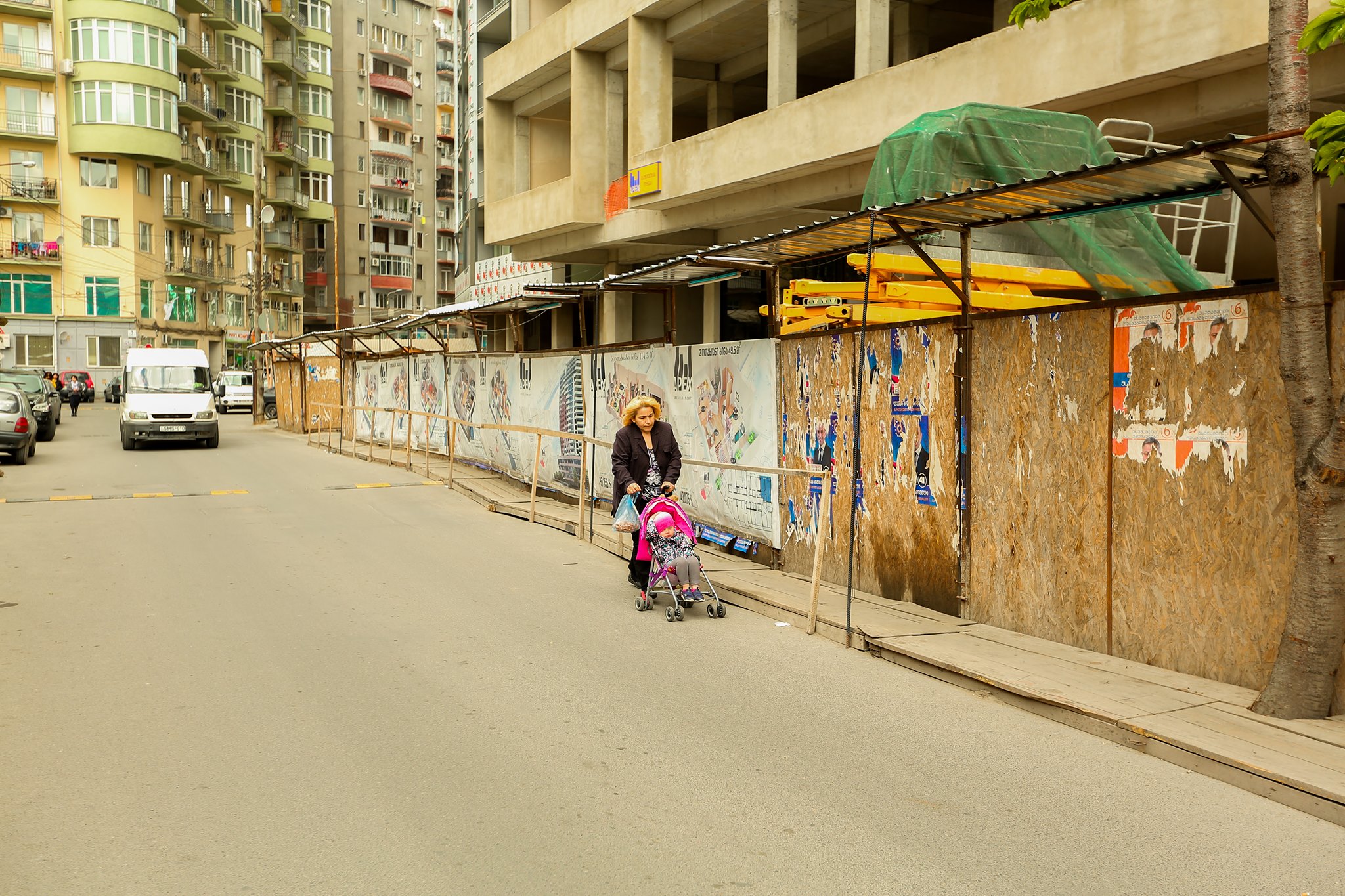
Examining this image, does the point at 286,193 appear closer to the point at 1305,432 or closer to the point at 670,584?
the point at 670,584

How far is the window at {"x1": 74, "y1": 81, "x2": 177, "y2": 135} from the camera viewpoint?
59.0 meters

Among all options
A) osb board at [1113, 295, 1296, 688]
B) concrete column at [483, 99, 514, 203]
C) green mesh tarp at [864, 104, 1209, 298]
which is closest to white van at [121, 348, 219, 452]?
concrete column at [483, 99, 514, 203]

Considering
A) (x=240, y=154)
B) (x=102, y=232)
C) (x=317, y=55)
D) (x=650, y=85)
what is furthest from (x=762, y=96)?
(x=317, y=55)

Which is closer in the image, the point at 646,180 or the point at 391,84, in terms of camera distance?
the point at 646,180

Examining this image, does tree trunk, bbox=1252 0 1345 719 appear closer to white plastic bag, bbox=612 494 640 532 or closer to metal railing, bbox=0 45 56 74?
white plastic bag, bbox=612 494 640 532

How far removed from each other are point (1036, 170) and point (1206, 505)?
420cm

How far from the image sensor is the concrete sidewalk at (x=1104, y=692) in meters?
5.16

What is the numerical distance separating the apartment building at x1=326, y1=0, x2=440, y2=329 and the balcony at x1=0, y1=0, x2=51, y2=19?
1290 inches

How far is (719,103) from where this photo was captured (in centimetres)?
2705

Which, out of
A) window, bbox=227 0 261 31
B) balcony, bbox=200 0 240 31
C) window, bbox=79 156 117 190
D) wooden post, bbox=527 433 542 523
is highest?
window, bbox=227 0 261 31

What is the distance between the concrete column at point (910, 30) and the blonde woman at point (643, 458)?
546 inches

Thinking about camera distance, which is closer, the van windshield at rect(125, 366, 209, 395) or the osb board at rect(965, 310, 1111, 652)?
the osb board at rect(965, 310, 1111, 652)

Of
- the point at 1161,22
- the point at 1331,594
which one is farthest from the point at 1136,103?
the point at 1331,594

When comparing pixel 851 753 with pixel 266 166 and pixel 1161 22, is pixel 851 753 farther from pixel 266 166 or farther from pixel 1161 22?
pixel 266 166
